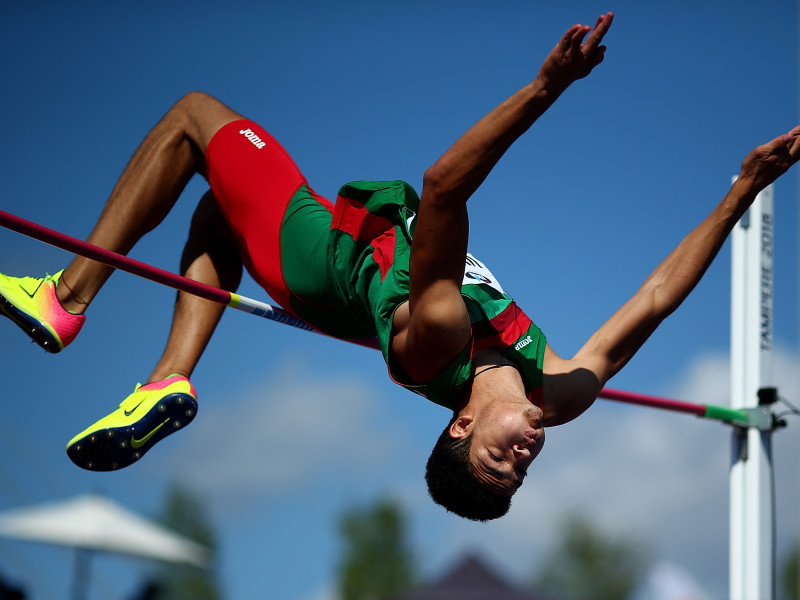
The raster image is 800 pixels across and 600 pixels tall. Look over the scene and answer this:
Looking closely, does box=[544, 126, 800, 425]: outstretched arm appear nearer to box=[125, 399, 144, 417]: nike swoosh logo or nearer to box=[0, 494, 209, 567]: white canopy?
box=[125, 399, 144, 417]: nike swoosh logo

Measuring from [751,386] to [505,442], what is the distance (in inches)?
87.4

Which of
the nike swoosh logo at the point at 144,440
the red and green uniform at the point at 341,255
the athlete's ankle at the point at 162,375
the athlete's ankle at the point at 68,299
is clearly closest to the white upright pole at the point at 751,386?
the red and green uniform at the point at 341,255

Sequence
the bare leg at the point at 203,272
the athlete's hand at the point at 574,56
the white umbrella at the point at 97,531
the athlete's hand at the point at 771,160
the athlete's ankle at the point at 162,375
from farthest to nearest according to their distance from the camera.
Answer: the white umbrella at the point at 97,531, the bare leg at the point at 203,272, the athlete's ankle at the point at 162,375, the athlete's hand at the point at 771,160, the athlete's hand at the point at 574,56

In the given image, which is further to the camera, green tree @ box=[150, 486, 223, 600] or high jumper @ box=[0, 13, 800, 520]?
green tree @ box=[150, 486, 223, 600]

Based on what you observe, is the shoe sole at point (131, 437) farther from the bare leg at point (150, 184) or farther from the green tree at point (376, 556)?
the green tree at point (376, 556)

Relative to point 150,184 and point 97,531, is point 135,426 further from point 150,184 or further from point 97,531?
point 97,531

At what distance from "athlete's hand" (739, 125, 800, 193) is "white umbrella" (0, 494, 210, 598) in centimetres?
847

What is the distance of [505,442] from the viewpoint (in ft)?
10.0

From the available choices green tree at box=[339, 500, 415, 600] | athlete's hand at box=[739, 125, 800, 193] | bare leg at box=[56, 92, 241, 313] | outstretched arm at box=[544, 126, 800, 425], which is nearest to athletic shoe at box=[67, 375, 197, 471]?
bare leg at box=[56, 92, 241, 313]

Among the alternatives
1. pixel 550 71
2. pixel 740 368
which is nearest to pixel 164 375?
pixel 550 71

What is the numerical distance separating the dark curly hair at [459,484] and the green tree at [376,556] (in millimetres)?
32541

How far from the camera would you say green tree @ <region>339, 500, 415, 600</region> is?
115ft

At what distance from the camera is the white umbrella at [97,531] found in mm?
10680

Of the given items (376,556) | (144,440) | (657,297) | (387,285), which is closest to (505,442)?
(387,285)
